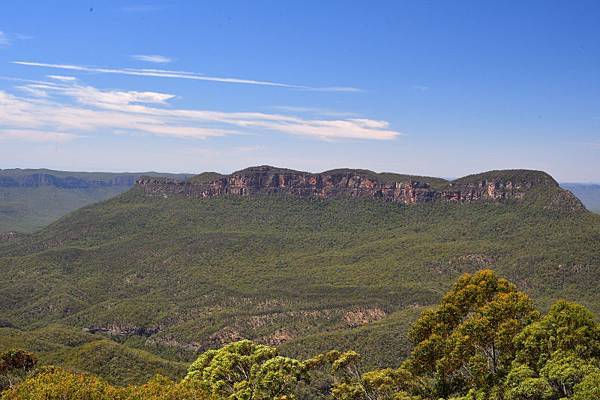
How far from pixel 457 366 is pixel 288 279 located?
389ft

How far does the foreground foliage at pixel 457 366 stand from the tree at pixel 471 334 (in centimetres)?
5

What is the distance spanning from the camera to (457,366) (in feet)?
89.5

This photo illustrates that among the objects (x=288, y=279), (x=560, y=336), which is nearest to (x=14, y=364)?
(x=560, y=336)

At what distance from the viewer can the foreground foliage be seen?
23330mm

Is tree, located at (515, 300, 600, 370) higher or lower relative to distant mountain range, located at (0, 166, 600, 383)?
higher

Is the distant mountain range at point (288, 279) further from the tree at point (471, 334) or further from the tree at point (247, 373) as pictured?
the tree at point (471, 334)

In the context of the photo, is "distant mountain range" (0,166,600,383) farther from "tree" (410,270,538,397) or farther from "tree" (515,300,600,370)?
"tree" (515,300,600,370)

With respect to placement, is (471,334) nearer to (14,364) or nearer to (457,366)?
(457,366)

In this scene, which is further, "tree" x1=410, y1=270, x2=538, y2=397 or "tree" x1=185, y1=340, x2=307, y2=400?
"tree" x1=185, y1=340, x2=307, y2=400

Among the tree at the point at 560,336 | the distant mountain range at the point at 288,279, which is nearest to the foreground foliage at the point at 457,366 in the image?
the tree at the point at 560,336

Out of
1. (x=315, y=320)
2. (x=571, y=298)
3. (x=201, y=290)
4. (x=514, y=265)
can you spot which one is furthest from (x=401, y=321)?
(x=201, y=290)

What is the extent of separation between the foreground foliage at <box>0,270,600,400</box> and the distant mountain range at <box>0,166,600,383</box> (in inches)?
1935

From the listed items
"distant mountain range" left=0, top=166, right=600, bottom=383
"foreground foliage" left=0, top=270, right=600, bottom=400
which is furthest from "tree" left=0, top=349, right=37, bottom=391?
"distant mountain range" left=0, top=166, right=600, bottom=383

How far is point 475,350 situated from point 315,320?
89261mm
